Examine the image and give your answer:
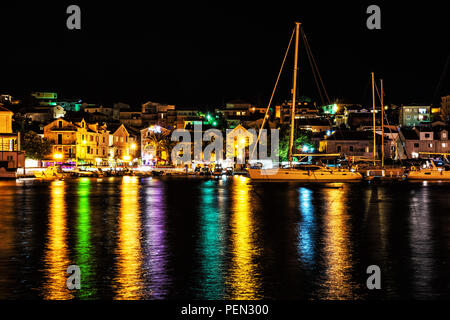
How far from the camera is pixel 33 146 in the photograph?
84875mm

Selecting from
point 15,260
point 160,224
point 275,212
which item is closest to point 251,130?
point 275,212

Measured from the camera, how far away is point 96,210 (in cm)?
3378

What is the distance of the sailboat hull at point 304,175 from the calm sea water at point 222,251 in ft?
81.0

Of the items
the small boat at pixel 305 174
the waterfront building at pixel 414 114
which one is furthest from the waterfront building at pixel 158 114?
the small boat at pixel 305 174

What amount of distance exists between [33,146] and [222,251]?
237 ft

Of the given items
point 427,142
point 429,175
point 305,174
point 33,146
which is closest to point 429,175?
point 429,175

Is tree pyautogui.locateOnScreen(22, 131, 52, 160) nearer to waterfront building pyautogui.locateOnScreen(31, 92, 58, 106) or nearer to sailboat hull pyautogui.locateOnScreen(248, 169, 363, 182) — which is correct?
sailboat hull pyautogui.locateOnScreen(248, 169, 363, 182)

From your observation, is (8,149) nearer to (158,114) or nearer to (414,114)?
(158,114)

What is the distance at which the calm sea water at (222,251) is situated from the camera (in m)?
14.3

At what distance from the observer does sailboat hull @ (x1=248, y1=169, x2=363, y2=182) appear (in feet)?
202

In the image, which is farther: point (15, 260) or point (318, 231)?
point (318, 231)

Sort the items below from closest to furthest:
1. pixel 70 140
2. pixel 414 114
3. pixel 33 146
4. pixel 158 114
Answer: pixel 33 146 < pixel 70 140 < pixel 414 114 < pixel 158 114

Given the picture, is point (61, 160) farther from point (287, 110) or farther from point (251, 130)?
point (287, 110)
